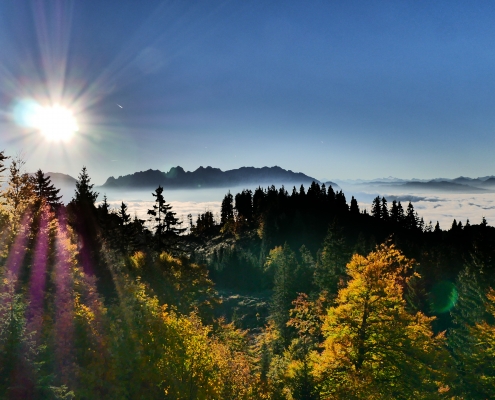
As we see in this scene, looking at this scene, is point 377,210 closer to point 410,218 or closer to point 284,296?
point 410,218

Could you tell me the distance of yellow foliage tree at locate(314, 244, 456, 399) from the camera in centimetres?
1655

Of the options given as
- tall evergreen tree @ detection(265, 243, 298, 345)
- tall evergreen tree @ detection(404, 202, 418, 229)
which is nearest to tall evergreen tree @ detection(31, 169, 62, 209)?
tall evergreen tree @ detection(265, 243, 298, 345)

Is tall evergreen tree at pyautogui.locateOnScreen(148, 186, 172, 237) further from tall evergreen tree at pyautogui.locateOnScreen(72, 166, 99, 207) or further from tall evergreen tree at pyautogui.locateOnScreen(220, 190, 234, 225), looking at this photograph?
tall evergreen tree at pyautogui.locateOnScreen(220, 190, 234, 225)

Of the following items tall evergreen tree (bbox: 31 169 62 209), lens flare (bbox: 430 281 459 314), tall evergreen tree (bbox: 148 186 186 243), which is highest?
tall evergreen tree (bbox: 31 169 62 209)

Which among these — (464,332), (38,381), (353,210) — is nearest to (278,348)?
(464,332)

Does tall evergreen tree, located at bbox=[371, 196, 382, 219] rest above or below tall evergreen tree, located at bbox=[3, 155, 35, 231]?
below

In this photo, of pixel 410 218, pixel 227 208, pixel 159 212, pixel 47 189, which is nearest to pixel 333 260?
pixel 159 212

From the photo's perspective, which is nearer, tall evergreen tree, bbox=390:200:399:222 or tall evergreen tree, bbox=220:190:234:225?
tall evergreen tree, bbox=390:200:399:222

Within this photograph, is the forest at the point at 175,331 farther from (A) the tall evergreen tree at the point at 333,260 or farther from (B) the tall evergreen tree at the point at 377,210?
(B) the tall evergreen tree at the point at 377,210

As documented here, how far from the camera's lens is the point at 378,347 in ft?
58.0

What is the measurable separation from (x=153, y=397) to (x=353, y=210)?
152 meters

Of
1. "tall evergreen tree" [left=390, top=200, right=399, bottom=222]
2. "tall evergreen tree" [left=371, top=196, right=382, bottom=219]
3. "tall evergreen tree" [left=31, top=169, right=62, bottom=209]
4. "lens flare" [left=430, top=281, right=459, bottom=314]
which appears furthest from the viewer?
"tall evergreen tree" [left=371, top=196, right=382, bottom=219]

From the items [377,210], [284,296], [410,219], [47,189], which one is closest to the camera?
[284,296]

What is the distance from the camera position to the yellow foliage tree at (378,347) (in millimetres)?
16547
